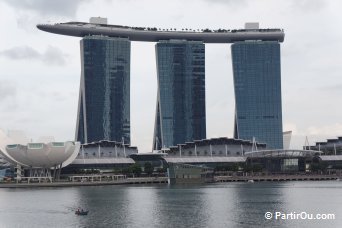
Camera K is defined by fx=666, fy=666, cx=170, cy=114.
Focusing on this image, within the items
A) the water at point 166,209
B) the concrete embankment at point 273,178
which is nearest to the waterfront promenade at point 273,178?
the concrete embankment at point 273,178

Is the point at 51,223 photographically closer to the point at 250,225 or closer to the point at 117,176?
the point at 250,225

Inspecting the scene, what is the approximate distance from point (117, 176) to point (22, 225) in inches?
4382

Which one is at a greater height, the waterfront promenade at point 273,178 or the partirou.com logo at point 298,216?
the waterfront promenade at point 273,178

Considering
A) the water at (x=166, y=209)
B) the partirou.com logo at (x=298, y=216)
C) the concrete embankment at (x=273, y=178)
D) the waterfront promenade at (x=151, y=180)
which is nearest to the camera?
the water at (x=166, y=209)

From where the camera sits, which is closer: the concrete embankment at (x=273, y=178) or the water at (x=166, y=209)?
the water at (x=166, y=209)

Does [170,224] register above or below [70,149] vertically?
below

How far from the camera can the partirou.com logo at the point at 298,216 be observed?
78.8 m

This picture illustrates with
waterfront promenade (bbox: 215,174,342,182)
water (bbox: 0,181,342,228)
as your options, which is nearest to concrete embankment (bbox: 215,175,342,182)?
waterfront promenade (bbox: 215,174,342,182)

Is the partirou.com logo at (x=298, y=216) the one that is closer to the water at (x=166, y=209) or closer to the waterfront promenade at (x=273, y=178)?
the water at (x=166, y=209)

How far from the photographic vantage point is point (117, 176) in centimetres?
18900

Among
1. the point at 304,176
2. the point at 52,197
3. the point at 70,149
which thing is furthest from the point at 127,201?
the point at 304,176

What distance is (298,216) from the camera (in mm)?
81438

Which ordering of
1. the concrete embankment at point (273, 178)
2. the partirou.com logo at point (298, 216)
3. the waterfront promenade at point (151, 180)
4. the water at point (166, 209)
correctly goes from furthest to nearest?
the concrete embankment at point (273, 178) → the waterfront promenade at point (151, 180) → the partirou.com logo at point (298, 216) → the water at point (166, 209)

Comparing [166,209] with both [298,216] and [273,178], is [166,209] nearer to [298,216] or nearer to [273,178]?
[298,216]
